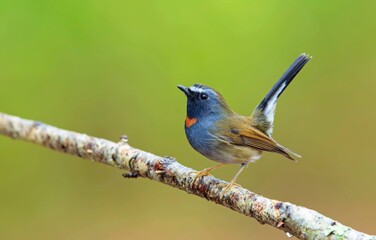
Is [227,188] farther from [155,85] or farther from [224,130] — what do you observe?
[155,85]

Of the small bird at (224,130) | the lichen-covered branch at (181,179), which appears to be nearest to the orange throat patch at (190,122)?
the small bird at (224,130)

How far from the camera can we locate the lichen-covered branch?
1953 millimetres

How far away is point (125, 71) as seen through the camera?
5980 mm

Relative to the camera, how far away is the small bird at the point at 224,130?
9.48 ft

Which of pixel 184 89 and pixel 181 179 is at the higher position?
pixel 184 89

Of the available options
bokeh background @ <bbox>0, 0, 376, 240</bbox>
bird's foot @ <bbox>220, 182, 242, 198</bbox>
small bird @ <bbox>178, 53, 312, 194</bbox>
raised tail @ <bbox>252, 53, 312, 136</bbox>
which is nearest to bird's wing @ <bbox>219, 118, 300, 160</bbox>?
small bird @ <bbox>178, 53, 312, 194</bbox>

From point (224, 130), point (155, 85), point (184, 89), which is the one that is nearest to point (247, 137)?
point (224, 130)

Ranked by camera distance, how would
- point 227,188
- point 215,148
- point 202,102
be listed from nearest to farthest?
point 227,188 → point 215,148 → point 202,102

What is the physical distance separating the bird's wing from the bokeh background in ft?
8.37

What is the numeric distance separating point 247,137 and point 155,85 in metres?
3.06

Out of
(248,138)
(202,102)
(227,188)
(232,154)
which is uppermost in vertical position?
(202,102)

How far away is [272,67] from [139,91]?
1468 millimetres

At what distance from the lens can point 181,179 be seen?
2.76m

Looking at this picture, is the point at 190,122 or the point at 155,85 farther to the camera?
the point at 155,85
